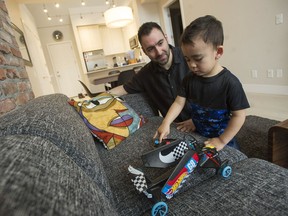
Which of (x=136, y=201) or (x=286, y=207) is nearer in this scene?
(x=286, y=207)

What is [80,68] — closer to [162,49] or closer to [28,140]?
[162,49]

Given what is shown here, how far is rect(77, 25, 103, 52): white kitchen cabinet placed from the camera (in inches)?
251

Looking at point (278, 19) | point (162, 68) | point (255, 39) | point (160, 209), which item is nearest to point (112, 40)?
point (255, 39)

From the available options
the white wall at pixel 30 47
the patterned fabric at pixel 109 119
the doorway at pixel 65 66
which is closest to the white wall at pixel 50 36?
the doorway at pixel 65 66

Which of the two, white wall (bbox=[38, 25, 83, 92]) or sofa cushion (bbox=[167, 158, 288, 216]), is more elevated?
white wall (bbox=[38, 25, 83, 92])

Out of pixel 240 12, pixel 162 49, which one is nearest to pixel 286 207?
pixel 162 49

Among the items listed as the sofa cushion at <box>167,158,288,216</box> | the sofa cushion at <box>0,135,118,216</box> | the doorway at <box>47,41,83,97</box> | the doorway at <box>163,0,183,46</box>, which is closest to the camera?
the sofa cushion at <box>0,135,118,216</box>

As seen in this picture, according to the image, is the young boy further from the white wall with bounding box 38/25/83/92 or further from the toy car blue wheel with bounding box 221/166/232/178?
the white wall with bounding box 38/25/83/92

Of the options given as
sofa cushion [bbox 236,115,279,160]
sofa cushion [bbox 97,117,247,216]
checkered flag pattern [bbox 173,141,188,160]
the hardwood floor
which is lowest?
the hardwood floor

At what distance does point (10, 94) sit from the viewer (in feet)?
3.64

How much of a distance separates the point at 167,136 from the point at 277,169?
1.76ft

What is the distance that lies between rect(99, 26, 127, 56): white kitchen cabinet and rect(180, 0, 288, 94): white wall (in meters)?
4.19

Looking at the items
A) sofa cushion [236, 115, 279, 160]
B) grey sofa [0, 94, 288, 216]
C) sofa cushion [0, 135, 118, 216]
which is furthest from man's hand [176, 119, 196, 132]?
sofa cushion [0, 135, 118, 216]

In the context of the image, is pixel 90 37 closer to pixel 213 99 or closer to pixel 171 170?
pixel 213 99
